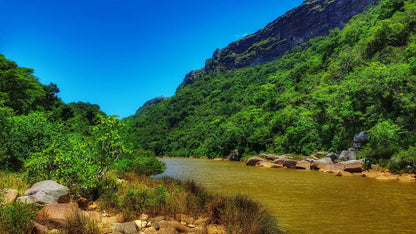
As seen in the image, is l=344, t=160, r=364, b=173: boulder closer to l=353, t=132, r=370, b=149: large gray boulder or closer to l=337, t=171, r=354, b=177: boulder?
l=337, t=171, r=354, b=177: boulder

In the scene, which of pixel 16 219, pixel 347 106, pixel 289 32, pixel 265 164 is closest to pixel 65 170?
pixel 16 219

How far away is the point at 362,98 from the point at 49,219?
32380 millimetres

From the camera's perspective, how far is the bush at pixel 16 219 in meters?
Result: 5.52

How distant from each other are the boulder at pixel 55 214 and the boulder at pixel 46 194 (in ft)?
2.56

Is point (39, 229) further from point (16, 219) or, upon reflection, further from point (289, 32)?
point (289, 32)

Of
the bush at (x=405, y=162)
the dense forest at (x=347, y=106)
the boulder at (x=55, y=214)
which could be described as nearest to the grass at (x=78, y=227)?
the boulder at (x=55, y=214)

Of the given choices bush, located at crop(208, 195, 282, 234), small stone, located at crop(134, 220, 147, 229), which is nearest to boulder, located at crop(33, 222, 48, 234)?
small stone, located at crop(134, 220, 147, 229)

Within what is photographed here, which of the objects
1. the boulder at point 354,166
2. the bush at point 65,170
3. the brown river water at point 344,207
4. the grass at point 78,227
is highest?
the bush at point 65,170

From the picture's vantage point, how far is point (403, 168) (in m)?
19.1

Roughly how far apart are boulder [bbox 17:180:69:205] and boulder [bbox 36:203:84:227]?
781mm

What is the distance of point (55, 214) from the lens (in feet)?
22.4

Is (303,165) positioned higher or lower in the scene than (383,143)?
lower

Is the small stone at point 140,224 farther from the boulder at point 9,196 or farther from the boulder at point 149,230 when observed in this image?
the boulder at point 9,196

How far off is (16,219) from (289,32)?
138272 mm
